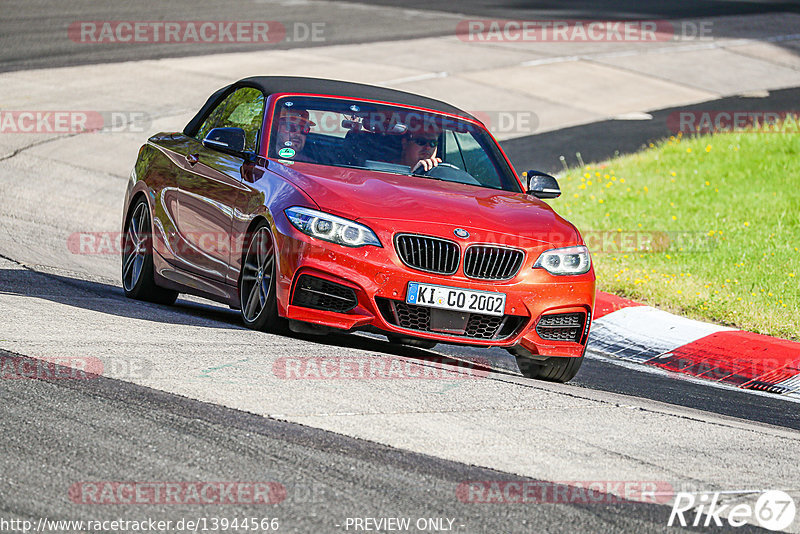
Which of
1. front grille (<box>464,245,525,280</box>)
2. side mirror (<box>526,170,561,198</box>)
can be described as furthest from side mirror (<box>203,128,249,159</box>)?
side mirror (<box>526,170,561,198</box>)

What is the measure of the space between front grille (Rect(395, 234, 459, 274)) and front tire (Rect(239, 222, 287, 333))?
79cm

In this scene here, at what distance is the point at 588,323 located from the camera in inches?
308

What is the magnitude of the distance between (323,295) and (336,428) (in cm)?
179

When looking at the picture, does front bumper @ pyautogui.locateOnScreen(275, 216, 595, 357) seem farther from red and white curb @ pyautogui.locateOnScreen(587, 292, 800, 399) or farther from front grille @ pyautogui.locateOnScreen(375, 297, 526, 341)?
red and white curb @ pyautogui.locateOnScreen(587, 292, 800, 399)

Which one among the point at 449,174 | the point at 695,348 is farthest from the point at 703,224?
the point at 449,174

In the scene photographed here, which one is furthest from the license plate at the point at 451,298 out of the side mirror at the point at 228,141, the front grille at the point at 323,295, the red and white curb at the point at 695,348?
the red and white curb at the point at 695,348

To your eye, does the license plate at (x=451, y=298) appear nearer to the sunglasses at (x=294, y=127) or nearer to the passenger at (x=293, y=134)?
the passenger at (x=293, y=134)

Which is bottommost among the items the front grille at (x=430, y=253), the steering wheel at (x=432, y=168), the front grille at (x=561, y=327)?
the front grille at (x=561, y=327)

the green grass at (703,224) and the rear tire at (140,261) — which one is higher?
the rear tire at (140,261)

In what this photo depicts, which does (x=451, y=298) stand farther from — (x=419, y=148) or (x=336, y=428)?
(x=336, y=428)

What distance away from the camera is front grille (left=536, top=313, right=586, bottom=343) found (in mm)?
7605

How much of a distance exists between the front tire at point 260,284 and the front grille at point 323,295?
9.0 inches

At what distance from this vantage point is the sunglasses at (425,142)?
8641 millimetres

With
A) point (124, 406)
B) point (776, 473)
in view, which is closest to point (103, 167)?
point (124, 406)
